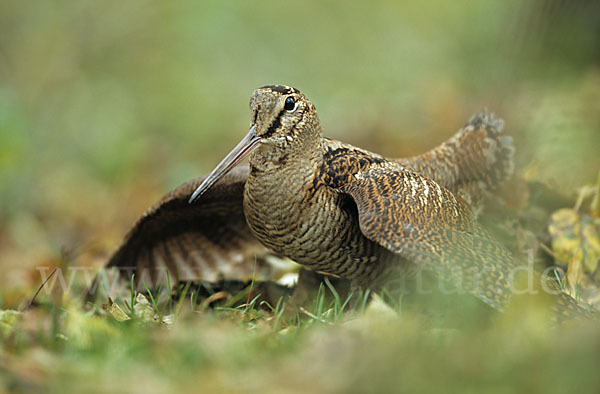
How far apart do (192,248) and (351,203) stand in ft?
4.88

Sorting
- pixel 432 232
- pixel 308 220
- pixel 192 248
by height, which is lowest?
pixel 192 248

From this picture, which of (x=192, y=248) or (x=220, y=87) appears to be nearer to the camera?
(x=192, y=248)

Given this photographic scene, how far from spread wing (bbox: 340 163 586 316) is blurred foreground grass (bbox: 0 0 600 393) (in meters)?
0.20

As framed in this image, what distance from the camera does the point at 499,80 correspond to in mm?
5207

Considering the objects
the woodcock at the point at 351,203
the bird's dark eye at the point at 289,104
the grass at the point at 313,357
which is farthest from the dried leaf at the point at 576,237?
the bird's dark eye at the point at 289,104

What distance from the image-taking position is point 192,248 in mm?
4750

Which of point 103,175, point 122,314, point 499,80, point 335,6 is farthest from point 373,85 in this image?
point 122,314

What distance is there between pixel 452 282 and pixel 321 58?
9.98 m

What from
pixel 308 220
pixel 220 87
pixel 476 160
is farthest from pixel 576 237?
pixel 220 87

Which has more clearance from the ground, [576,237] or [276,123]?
[276,123]

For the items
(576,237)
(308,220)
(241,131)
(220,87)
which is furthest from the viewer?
(220,87)

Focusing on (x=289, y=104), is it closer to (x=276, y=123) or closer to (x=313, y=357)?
(x=276, y=123)

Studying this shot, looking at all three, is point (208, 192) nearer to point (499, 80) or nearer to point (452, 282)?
point (452, 282)

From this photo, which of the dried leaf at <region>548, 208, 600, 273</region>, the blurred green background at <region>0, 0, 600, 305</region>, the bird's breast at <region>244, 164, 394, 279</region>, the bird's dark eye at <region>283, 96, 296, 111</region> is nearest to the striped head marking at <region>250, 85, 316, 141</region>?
the bird's dark eye at <region>283, 96, 296, 111</region>
